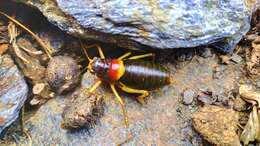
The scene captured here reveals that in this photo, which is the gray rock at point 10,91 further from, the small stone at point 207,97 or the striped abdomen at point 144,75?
the small stone at point 207,97

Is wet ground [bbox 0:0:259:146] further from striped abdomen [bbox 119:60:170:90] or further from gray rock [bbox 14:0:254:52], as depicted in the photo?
gray rock [bbox 14:0:254:52]

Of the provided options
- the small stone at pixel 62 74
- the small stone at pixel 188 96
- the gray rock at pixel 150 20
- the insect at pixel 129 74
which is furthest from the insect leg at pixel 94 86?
the small stone at pixel 188 96

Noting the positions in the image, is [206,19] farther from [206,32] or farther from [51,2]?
[51,2]

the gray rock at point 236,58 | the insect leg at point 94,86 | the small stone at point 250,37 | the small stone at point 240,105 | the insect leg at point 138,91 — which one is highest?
the small stone at point 250,37

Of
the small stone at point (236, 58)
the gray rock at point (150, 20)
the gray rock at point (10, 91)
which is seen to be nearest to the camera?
the gray rock at point (150, 20)

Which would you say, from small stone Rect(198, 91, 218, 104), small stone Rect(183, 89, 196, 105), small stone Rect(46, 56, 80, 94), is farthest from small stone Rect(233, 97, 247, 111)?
small stone Rect(46, 56, 80, 94)
